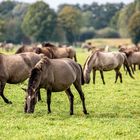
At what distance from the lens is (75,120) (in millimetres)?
11281

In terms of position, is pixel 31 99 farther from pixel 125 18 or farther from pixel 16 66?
pixel 125 18

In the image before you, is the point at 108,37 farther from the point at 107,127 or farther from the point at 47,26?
the point at 107,127

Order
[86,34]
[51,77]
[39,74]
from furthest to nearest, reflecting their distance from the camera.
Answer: [86,34]
[51,77]
[39,74]

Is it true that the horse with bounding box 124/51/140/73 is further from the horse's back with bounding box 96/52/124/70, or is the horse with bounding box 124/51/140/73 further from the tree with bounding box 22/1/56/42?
the tree with bounding box 22/1/56/42

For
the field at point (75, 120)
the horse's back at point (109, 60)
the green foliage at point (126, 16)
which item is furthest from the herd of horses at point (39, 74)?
the green foliage at point (126, 16)

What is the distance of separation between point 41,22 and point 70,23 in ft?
28.7

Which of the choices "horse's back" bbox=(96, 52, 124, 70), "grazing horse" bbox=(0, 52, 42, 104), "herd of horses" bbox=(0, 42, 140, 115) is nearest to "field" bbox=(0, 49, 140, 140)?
"herd of horses" bbox=(0, 42, 140, 115)

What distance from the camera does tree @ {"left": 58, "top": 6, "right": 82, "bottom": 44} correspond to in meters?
112

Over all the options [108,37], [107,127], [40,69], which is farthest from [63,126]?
[108,37]

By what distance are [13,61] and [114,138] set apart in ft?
20.6

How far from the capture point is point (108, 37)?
13788cm

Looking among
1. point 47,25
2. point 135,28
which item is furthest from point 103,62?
point 47,25

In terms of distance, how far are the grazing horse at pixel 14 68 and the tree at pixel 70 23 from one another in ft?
319

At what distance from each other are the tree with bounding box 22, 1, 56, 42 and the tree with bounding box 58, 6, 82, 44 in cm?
541
